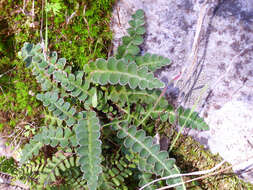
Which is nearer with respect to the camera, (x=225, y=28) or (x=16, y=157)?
(x=225, y=28)

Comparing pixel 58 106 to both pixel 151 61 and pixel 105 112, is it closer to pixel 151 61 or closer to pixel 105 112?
pixel 105 112

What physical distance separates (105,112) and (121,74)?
626 millimetres

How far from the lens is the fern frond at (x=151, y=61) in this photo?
289cm

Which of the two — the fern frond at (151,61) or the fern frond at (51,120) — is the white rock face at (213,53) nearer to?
the fern frond at (151,61)

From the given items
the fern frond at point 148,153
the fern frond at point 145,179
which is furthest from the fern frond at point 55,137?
the fern frond at point 145,179

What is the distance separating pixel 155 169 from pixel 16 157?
1.86 m

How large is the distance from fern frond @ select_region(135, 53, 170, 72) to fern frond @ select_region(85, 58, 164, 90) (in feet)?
0.76

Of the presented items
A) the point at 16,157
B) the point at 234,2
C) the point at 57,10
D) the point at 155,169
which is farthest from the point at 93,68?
the point at 234,2

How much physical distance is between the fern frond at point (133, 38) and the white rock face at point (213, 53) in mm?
199

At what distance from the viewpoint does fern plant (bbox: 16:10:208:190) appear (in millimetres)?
2682

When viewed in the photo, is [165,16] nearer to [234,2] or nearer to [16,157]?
[234,2]

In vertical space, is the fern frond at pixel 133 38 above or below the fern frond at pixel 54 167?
above

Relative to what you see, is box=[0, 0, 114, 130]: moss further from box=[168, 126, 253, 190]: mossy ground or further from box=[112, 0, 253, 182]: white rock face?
box=[168, 126, 253, 190]: mossy ground

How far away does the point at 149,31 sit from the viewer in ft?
10.2
